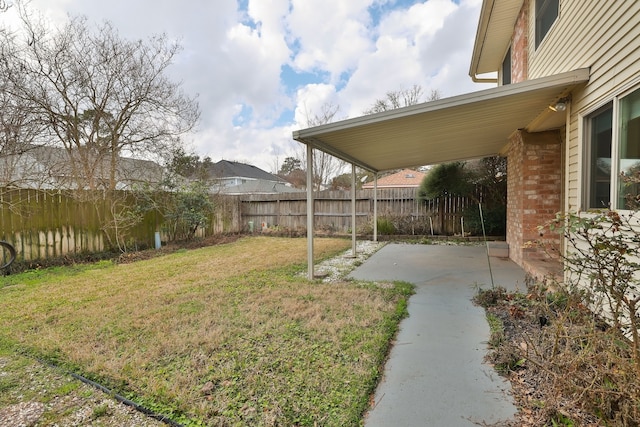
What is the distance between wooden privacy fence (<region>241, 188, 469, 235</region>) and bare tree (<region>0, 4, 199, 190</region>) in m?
4.43

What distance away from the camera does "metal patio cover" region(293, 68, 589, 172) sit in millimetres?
3656

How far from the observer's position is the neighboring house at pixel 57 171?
6.62 metres

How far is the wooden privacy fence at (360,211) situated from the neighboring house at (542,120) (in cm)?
303

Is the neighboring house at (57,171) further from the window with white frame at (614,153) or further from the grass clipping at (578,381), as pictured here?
the window with white frame at (614,153)

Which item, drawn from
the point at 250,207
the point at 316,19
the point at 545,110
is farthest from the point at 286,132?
the point at 545,110

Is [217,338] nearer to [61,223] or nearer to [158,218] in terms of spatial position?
[61,223]

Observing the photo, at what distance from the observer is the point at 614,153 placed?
2.97m

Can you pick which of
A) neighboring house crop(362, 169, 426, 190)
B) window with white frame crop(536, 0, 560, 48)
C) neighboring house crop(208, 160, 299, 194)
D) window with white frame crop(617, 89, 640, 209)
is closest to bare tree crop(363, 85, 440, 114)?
neighboring house crop(362, 169, 426, 190)

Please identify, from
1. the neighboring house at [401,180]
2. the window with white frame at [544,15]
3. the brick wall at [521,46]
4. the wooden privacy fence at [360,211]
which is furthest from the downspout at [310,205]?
the neighboring house at [401,180]

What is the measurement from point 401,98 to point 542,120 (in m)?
17.3

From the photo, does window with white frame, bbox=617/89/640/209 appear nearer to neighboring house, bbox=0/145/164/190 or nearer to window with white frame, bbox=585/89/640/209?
window with white frame, bbox=585/89/640/209

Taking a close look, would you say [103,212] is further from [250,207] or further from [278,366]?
[278,366]

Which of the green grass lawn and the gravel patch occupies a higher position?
the gravel patch

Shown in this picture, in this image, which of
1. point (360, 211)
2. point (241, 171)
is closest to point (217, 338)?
point (360, 211)
